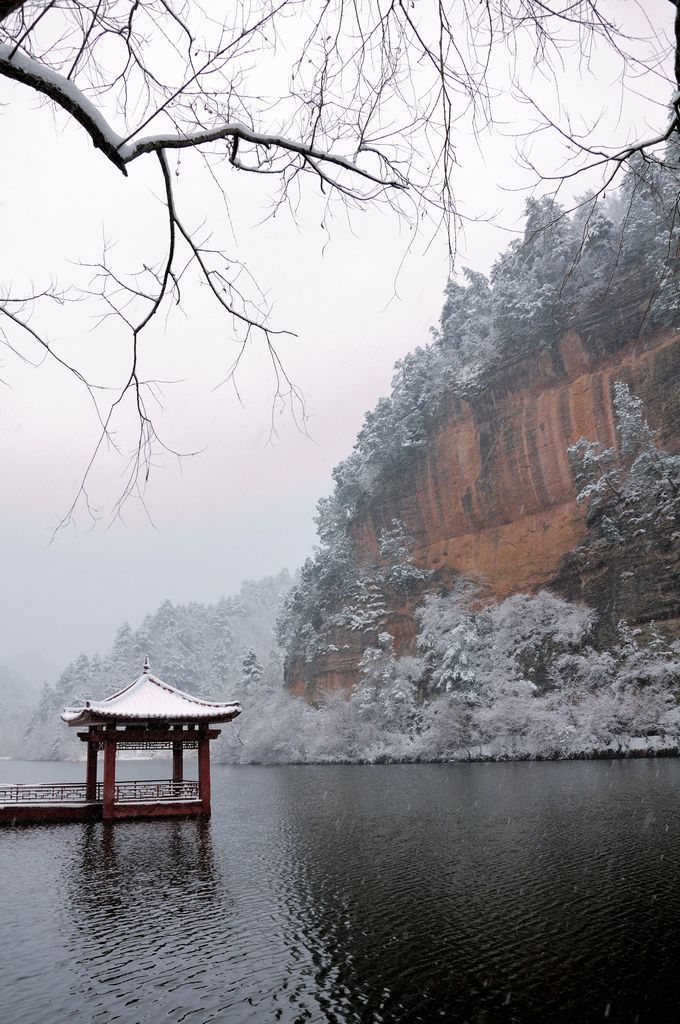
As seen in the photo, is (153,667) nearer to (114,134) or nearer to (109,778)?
(109,778)

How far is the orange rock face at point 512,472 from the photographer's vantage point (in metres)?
43.7

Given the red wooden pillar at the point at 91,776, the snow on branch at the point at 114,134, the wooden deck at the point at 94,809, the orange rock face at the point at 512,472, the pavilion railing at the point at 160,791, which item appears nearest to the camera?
the snow on branch at the point at 114,134

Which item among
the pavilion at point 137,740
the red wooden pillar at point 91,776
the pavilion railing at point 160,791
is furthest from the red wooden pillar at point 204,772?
the red wooden pillar at point 91,776

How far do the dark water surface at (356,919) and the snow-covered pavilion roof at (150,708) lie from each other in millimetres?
2989

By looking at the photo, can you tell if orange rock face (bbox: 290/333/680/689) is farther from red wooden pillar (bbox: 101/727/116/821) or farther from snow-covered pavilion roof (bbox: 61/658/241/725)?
red wooden pillar (bbox: 101/727/116/821)

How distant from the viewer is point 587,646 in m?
38.9

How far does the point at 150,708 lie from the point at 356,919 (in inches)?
496

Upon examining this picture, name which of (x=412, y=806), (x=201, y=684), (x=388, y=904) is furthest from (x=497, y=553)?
(x=201, y=684)

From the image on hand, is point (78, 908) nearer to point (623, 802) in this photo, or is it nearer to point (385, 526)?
point (623, 802)

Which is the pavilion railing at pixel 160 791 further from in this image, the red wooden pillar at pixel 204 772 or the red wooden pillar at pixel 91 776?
the red wooden pillar at pixel 91 776

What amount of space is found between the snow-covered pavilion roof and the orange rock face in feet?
92.0

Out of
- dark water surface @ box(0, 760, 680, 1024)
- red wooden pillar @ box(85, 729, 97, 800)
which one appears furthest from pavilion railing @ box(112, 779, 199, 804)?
dark water surface @ box(0, 760, 680, 1024)

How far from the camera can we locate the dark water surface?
276 inches

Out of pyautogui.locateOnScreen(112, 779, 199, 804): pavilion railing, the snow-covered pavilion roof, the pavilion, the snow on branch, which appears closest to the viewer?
the snow on branch
